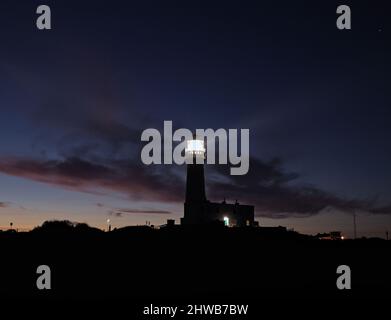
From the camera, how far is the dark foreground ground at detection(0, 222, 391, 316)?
3378 centimetres

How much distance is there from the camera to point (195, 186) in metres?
55.7

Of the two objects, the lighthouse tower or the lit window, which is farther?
the lit window

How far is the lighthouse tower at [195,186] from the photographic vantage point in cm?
5522

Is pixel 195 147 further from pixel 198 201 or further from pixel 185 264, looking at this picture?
pixel 185 264

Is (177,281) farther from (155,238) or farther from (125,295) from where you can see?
(155,238)

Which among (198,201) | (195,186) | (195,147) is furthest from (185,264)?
(195,147)

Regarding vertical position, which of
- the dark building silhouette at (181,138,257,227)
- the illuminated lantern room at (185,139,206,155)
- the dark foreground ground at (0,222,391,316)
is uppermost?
the illuminated lantern room at (185,139,206,155)

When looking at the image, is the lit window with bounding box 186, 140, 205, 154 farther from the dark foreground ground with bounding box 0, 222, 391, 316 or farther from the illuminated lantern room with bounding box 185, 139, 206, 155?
the dark foreground ground with bounding box 0, 222, 391, 316

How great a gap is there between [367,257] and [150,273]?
28.8 metres

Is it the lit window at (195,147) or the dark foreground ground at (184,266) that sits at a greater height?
the lit window at (195,147)

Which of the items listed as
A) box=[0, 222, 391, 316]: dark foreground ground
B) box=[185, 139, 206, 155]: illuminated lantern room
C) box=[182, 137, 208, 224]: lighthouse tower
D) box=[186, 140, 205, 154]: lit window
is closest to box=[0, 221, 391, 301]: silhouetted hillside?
box=[0, 222, 391, 316]: dark foreground ground

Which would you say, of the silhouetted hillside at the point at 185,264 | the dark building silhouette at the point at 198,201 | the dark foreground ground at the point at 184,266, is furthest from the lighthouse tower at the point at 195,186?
the dark foreground ground at the point at 184,266

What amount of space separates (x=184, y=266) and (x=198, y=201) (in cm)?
1468

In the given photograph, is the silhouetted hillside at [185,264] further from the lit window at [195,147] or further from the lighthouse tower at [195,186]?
the lit window at [195,147]
